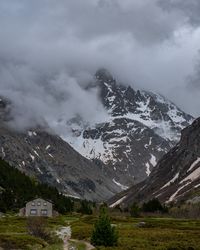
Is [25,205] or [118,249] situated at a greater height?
[25,205]

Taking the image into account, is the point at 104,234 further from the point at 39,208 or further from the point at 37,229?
the point at 39,208

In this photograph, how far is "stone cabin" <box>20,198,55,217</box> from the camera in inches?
7213

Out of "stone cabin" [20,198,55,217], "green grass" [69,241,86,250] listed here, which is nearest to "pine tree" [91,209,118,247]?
"green grass" [69,241,86,250]

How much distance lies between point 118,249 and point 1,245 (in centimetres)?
1457

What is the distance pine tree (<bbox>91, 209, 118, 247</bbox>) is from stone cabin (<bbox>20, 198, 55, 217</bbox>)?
367 ft

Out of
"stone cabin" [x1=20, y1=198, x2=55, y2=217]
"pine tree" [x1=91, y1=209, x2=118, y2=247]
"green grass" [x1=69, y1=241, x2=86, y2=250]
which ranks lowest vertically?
"green grass" [x1=69, y1=241, x2=86, y2=250]

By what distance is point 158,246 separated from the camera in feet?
240

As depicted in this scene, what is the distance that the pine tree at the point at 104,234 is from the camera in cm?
7146

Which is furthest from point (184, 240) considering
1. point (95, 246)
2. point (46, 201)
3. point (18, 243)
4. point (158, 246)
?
point (46, 201)

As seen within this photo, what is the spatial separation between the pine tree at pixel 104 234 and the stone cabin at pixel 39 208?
112 metres

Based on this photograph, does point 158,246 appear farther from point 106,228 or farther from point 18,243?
point 18,243

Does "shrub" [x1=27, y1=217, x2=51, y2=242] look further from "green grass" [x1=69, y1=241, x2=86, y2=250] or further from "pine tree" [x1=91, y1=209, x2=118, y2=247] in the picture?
"pine tree" [x1=91, y1=209, x2=118, y2=247]

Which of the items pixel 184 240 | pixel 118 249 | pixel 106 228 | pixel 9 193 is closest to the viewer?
pixel 118 249

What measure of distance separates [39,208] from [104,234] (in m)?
117
